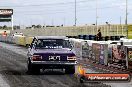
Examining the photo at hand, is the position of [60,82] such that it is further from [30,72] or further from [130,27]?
[130,27]

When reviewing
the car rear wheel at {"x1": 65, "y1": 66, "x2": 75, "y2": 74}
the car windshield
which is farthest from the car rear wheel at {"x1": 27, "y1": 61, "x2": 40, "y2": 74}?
the car rear wheel at {"x1": 65, "y1": 66, "x2": 75, "y2": 74}

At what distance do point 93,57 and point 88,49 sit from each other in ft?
4.56

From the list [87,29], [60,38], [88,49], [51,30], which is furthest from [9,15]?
[60,38]

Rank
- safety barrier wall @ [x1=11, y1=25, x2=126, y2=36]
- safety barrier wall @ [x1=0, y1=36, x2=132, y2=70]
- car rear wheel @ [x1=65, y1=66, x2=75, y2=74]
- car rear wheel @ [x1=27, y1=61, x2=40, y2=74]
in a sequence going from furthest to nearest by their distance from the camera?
safety barrier wall @ [x1=11, y1=25, x2=126, y2=36] < safety barrier wall @ [x1=0, y1=36, x2=132, y2=70] < car rear wheel @ [x1=65, y1=66, x2=75, y2=74] < car rear wheel @ [x1=27, y1=61, x2=40, y2=74]

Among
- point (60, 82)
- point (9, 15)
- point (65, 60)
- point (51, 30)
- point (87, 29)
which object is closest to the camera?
point (60, 82)

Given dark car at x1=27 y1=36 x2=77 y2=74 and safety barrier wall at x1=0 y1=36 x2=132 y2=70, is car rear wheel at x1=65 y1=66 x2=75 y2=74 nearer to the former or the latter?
dark car at x1=27 y1=36 x2=77 y2=74

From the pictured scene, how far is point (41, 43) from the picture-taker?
Result: 61.9ft

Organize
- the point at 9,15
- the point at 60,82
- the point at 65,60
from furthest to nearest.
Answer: the point at 9,15
the point at 65,60
the point at 60,82

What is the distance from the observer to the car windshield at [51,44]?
1873 centimetres

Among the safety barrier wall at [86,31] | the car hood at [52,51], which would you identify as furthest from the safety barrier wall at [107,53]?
the safety barrier wall at [86,31]

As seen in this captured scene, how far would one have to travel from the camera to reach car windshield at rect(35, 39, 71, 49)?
1873 centimetres

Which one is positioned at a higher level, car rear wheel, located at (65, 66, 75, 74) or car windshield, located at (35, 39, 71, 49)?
car windshield, located at (35, 39, 71, 49)

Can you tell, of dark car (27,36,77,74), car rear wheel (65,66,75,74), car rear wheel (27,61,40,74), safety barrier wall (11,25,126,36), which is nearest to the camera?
dark car (27,36,77,74)

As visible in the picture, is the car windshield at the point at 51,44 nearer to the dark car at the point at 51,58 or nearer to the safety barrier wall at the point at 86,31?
the dark car at the point at 51,58
